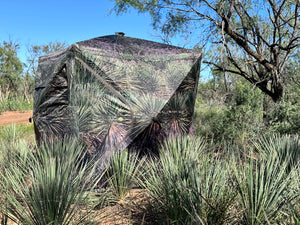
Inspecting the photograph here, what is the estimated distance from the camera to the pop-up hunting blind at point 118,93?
3.64m

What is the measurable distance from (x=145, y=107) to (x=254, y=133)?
10.7 feet

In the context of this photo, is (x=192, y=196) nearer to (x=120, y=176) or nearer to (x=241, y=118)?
(x=120, y=176)

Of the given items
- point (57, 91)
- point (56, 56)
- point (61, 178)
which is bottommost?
point (61, 178)

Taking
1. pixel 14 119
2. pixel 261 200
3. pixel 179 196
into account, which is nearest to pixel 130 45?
pixel 179 196

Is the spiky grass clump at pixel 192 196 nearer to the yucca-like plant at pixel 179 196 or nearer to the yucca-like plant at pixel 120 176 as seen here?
the yucca-like plant at pixel 179 196

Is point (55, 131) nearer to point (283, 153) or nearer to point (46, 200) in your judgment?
point (46, 200)

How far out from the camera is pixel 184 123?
446cm

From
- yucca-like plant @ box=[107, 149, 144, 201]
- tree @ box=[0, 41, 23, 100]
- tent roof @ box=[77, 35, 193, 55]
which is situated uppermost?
tree @ box=[0, 41, 23, 100]

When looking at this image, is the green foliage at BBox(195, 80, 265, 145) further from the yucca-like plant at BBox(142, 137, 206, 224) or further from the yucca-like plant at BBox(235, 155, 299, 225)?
the yucca-like plant at BBox(235, 155, 299, 225)

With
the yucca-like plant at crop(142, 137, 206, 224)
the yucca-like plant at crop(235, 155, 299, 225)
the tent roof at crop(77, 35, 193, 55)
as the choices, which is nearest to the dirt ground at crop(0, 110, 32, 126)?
the tent roof at crop(77, 35, 193, 55)

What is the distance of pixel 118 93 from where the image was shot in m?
3.72

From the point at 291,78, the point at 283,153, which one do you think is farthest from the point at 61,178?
the point at 291,78

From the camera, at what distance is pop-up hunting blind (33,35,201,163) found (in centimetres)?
364

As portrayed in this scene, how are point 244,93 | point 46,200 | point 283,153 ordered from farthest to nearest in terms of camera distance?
1. point 244,93
2. point 283,153
3. point 46,200
